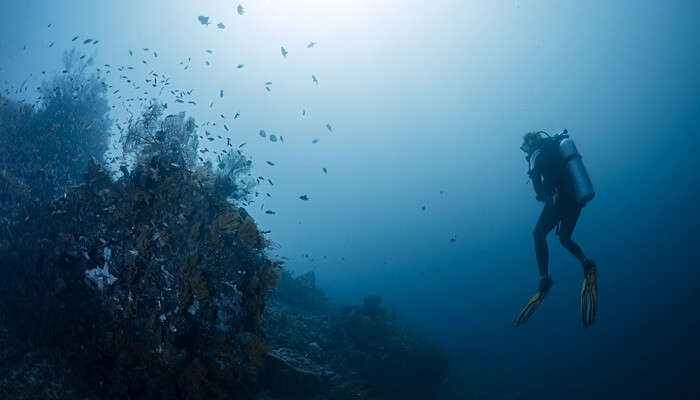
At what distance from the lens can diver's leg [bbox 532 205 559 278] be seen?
5793 millimetres

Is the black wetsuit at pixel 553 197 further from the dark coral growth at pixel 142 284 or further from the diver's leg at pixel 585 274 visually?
the dark coral growth at pixel 142 284

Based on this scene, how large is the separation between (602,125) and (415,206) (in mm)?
→ 74779

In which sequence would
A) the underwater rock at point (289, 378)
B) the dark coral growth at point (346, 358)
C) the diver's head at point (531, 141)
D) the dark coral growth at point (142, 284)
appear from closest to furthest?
the dark coral growth at point (142, 284) → the diver's head at point (531, 141) → the underwater rock at point (289, 378) → the dark coral growth at point (346, 358)

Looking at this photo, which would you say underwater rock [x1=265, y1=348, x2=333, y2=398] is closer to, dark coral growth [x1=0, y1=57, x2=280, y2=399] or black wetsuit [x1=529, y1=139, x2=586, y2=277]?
dark coral growth [x1=0, y1=57, x2=280, y2=399]

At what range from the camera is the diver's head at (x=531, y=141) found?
6184 mm

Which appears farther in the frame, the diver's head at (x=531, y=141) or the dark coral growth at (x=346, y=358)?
the dark coral growth at (x=346, y=358)

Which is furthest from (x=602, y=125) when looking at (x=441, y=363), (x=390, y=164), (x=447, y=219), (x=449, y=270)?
(x=441, y=363)

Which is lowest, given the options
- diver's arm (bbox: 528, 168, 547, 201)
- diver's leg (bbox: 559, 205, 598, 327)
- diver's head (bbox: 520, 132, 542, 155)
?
diver's leg (bbox: 559, 205, 598, 327)

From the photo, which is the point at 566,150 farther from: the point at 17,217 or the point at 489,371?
the point at 489,371

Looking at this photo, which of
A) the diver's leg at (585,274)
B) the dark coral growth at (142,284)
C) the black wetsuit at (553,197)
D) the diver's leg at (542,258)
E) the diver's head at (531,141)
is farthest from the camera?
the diver's head at (531,141)

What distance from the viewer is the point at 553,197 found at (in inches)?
223

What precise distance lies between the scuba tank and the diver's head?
1.43ft

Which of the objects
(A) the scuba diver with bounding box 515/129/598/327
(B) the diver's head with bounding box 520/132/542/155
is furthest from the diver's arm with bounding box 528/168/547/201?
(B) the diver's head with bounding box 520/132/542/155

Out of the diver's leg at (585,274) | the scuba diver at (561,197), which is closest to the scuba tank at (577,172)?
the scuba diver at (561,197)
